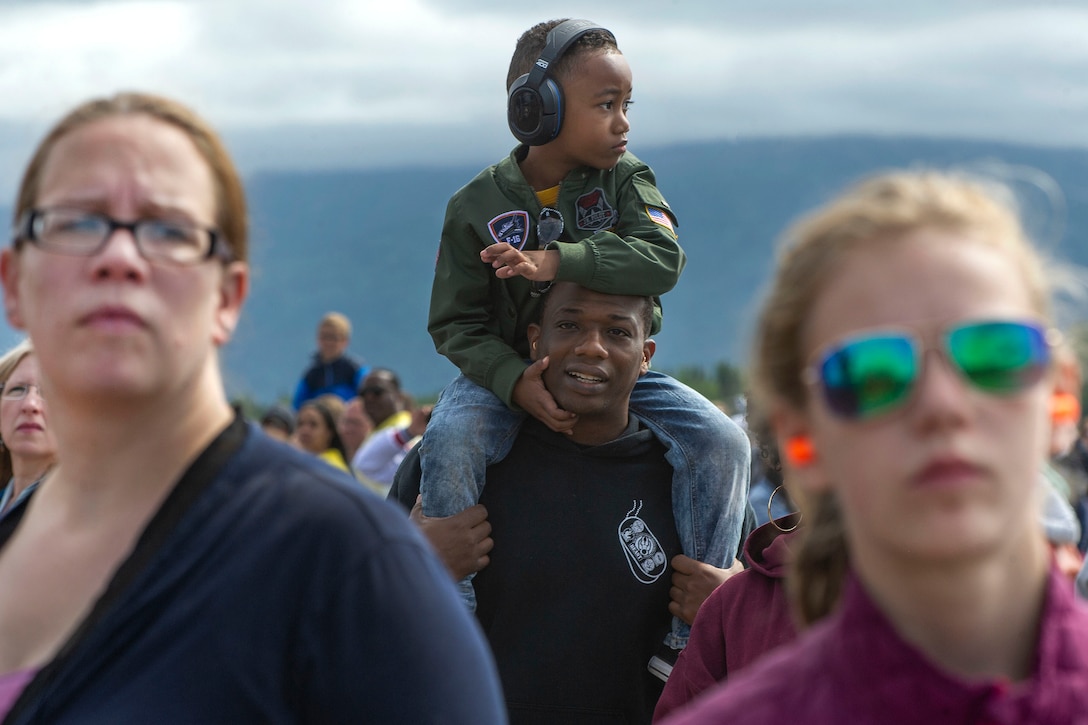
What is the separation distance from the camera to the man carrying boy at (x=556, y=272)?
431 cm

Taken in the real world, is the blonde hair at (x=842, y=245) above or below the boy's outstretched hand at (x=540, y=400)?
above

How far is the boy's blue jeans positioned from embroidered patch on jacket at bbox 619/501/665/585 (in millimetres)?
94

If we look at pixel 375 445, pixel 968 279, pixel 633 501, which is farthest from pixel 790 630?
pixel 375 445

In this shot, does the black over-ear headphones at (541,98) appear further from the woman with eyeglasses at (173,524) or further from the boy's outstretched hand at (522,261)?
the woman with eyeglasses at (173,524)

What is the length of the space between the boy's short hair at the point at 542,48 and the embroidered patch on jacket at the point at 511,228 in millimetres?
485

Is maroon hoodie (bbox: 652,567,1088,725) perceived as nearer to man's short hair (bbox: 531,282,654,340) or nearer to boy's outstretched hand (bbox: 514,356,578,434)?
boy's outstretched hand (bbox: 514,356,578,434)

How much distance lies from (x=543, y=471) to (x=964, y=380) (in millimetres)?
2767

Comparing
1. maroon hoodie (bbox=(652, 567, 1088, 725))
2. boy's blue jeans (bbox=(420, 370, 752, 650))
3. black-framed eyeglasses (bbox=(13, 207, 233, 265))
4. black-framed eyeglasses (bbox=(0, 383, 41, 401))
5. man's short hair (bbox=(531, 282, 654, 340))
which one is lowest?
boy's blue jeans (bbox=(420, 370, 752, 650))

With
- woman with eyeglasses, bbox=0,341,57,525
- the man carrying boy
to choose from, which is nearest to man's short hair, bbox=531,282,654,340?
the man carrying boy

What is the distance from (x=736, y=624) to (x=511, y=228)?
1488 mm

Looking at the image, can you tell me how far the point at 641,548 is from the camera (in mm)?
4285

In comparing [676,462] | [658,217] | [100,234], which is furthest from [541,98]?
[100,234]

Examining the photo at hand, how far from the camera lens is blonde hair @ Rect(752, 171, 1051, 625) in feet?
6.04

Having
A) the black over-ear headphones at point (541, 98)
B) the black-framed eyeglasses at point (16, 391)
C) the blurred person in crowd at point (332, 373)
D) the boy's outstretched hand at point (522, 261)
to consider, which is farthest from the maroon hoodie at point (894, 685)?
the blurred person in crowd at point (332, 373)
